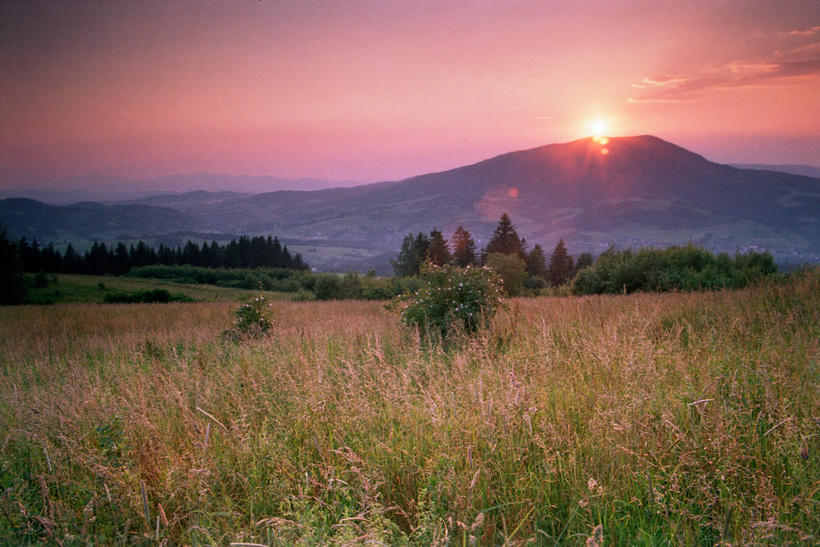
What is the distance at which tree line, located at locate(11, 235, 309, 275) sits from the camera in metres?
75.6

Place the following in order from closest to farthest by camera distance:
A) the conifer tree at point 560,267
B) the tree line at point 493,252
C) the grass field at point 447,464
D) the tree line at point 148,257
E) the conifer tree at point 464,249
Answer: the grass field at point 447,464
the conifer tree at point 464,249
the tree line at point 493,252
the conifer tree at point 560,267
the tree line at point 148,257

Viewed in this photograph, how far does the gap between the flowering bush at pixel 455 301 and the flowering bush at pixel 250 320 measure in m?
3.46

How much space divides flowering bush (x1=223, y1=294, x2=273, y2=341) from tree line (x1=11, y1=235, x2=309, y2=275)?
7763cm

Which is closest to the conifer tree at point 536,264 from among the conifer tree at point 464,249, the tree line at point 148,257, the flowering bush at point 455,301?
the conifer tree at point 464,249

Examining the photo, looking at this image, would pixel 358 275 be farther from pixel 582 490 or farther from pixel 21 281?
pixel 582 490

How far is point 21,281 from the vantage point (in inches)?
1292

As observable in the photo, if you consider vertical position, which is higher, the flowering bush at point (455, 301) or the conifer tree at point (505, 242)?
the conifer tree at point (505, 242)

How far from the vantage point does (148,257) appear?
87.4 m

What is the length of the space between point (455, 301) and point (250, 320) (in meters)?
4.94

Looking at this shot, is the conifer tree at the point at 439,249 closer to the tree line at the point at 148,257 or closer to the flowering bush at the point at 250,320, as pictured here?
the tree line at the point at 148,257

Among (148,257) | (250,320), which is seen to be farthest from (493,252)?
(148,257)

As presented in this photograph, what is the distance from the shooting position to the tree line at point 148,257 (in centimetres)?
7556

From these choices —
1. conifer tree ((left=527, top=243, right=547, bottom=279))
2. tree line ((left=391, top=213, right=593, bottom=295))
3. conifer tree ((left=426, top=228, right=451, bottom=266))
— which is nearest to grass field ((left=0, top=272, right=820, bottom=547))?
tree line ((left=391, top=213, right=593, bottom=295))

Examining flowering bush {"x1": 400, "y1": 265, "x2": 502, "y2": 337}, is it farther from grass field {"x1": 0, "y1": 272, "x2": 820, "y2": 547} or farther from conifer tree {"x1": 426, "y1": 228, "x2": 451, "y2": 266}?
conifer tree {"x1": 426, "y1": 228, "x2": 451, "y2": 266}
